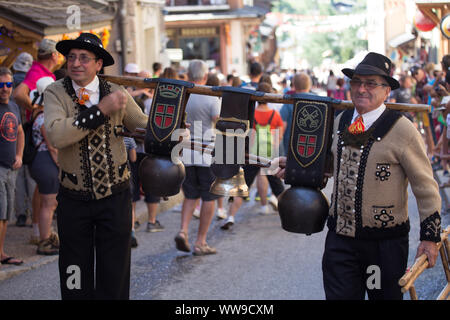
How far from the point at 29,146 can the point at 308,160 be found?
4.64m

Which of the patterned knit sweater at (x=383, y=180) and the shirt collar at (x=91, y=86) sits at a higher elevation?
the shirt collar at (x=91, y=86)

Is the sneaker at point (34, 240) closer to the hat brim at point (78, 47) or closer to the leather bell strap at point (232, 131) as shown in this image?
the hat brim at point (78, 47)

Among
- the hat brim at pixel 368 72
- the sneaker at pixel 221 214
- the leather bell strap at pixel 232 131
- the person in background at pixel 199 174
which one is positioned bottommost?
the sneaker at pixel 221 214

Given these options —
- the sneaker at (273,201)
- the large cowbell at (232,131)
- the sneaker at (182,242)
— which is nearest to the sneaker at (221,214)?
the sneaker at (273,201)

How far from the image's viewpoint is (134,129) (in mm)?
4469

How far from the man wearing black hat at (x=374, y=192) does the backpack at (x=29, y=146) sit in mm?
4389

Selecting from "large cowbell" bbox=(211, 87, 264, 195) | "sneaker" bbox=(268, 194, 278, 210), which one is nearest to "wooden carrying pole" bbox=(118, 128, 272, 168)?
"large cowbell" bbox=(211, 87, 264, 195)

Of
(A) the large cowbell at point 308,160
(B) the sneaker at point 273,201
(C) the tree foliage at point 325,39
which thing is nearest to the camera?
(A) the large cowbell at point 308,160

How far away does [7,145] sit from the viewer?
702 cm

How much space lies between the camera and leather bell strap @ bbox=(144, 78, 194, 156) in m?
4.04

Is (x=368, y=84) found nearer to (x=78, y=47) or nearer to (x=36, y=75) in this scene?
(x=78, y=47)

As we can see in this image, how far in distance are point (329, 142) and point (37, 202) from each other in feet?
17.0

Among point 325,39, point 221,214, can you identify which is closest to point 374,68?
point 221,214

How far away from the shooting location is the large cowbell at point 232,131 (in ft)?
13.0
